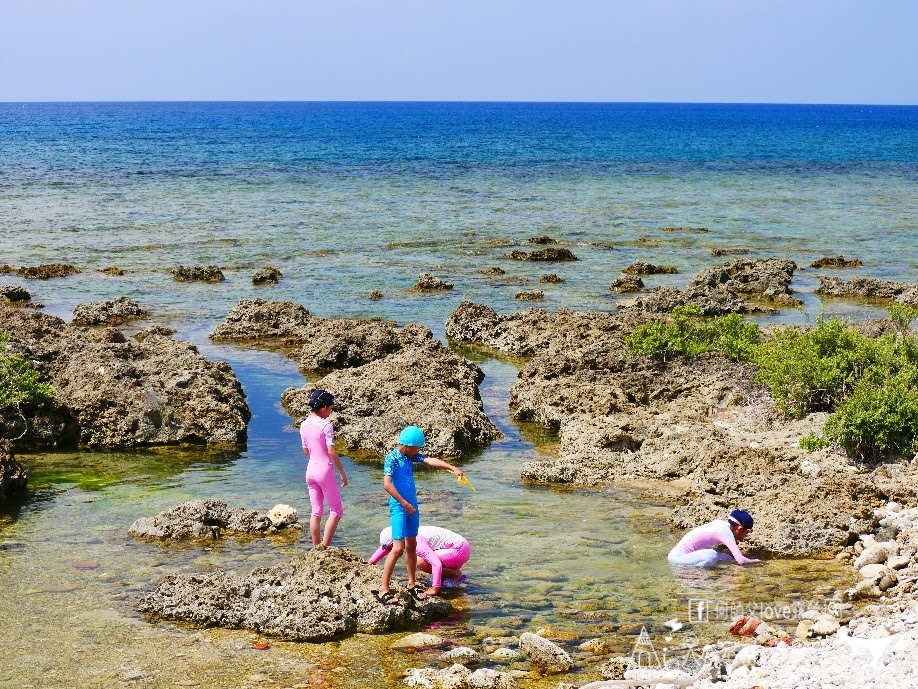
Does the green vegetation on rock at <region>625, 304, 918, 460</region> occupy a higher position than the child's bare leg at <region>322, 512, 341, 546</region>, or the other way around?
the green vegetation on rock at <region>625, 304, 918, 460</region>

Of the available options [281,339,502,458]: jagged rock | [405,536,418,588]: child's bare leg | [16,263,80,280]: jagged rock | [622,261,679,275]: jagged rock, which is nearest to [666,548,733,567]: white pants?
[405,536,418,588]: child's bare leg

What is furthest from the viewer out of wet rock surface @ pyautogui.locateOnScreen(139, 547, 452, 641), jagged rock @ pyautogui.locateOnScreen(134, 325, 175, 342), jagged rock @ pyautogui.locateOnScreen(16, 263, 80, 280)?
jagged rock @ pyautogui.locateOnScreen(16, 263, 80, 280)

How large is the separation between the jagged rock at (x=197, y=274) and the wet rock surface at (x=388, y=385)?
8.09 m

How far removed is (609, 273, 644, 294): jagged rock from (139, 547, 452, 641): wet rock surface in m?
18.1

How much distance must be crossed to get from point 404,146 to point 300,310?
77.3 m

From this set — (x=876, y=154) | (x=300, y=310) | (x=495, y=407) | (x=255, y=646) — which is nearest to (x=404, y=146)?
(x=876, y=154)

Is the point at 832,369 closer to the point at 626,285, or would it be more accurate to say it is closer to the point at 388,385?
the point at 388,385

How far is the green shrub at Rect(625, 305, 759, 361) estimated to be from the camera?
16312mm

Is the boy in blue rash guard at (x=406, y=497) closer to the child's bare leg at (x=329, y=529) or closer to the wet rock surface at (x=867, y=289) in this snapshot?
the child's bare leg at (x=329, y=529)

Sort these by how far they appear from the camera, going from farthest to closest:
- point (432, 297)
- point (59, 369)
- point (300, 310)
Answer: point (432, 297) → point (300, 310) → point (59, 369)

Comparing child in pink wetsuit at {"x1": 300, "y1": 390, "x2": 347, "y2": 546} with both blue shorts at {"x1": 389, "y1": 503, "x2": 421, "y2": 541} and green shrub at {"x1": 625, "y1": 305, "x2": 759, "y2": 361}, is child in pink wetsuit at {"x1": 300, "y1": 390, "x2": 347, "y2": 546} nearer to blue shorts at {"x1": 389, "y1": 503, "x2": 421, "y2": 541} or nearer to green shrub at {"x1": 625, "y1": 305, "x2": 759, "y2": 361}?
blue shorts at {"x1": 389, "y1": 503, "x2": 421, "y2": 541}

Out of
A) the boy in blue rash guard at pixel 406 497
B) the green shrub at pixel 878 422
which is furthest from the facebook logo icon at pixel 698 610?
the green shrub at pixel 878 422

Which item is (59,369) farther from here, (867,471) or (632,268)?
(632,268)

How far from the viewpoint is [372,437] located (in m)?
14.1
